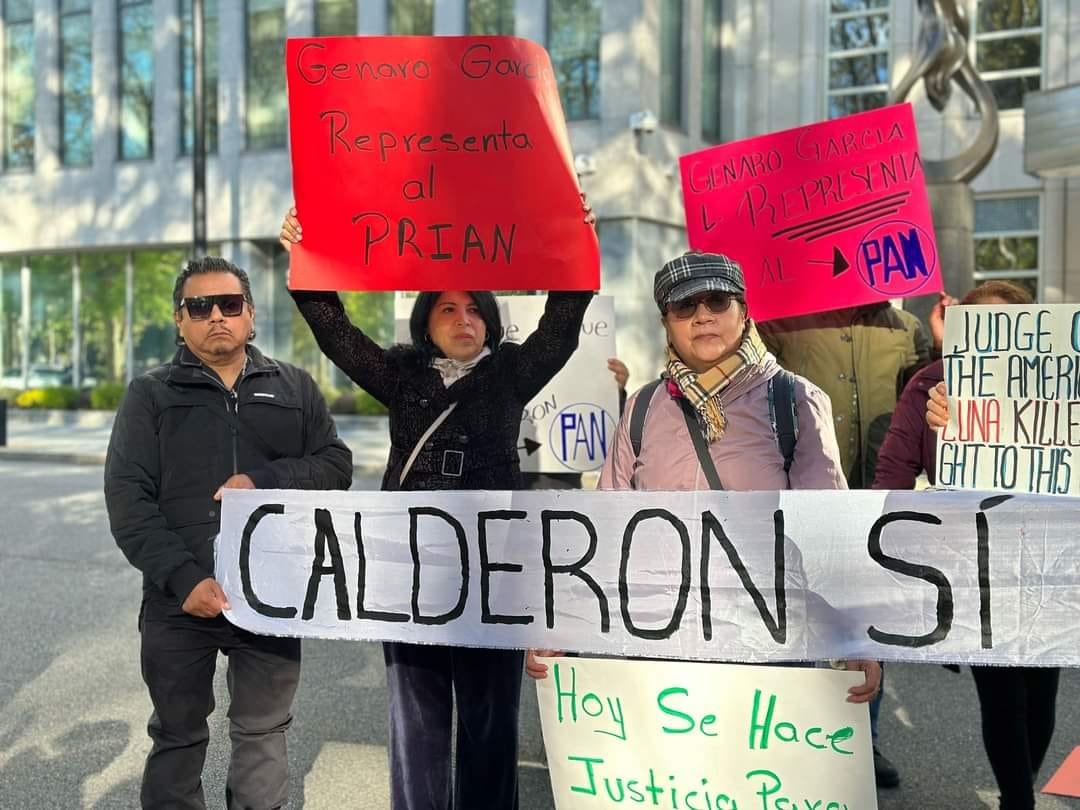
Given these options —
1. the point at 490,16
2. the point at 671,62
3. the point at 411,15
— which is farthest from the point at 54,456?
the point at 671,62

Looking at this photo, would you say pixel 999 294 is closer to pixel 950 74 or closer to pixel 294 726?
pixel 294 726

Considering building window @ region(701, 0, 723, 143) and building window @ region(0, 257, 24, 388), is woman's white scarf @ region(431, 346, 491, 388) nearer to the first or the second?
building window @ region(701, 0, 723, 143)

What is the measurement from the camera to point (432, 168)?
342 centimetres

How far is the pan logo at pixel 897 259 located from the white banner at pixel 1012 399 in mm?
1400

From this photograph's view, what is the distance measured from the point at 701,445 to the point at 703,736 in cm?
73

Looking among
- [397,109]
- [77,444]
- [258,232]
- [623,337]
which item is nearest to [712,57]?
[623,337]

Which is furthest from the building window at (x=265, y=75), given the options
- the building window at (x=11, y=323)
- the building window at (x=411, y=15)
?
the building window at (x=11, y=323)

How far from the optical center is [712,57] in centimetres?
2281

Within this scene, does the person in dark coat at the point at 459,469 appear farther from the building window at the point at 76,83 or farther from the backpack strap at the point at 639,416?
the building window at the point at 76,83

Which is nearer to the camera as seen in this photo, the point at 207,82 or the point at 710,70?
the point at 710,70

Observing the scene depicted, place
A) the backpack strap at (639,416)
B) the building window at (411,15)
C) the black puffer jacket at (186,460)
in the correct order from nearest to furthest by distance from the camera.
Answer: the backpack strap at (639,416) → the black puffer jacket at (186,460) → the building window at (411,15)

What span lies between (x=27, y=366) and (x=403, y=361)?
25.2 m

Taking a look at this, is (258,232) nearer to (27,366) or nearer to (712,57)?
(27,366)

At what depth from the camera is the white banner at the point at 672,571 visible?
2.81m
